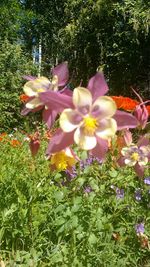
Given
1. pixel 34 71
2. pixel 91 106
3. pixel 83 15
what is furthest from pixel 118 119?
pixel 83 15

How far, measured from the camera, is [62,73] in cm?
72

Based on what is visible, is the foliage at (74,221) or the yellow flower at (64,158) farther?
the foliage at (74,221)

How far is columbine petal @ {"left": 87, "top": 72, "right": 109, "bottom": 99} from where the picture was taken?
641mm

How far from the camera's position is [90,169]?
2.48 metres

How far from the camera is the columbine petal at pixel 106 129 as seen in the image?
629mm

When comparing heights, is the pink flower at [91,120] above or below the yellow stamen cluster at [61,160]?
above

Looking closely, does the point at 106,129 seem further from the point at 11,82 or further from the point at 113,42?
the point at 113,42

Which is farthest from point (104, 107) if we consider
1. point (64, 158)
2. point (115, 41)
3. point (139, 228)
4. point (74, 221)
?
point (115, 41)

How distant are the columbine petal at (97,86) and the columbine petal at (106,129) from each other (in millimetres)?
43

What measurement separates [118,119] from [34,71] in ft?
43.9

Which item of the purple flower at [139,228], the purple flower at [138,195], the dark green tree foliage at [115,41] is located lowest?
the purple flower at [139,228]

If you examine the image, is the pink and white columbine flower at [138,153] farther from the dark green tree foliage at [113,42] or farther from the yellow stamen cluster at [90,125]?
the dark green tree foliage at [113,42]

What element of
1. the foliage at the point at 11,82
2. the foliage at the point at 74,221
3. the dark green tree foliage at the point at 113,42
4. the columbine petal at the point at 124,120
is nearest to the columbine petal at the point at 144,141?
the columbine petal at the point at 124,120

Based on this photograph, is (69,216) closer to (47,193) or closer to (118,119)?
(47,193)
